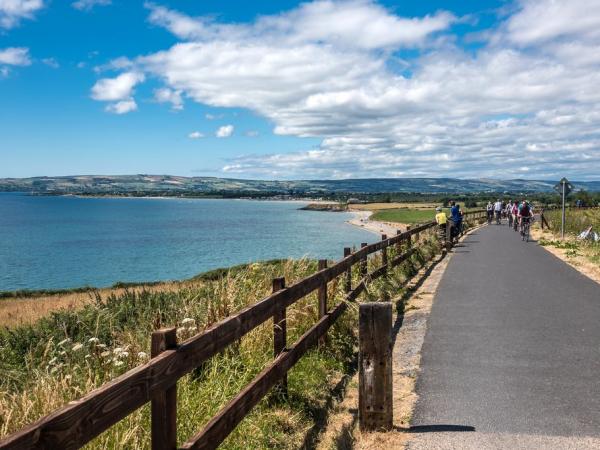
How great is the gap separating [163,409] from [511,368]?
5016 millimetres

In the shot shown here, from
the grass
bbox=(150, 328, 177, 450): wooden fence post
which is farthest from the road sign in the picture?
bbox=(150, 328, 177, 450): wooden fence post

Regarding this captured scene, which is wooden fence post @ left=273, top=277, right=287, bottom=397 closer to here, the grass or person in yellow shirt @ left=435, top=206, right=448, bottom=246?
the grass

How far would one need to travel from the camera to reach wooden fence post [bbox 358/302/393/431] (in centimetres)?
524

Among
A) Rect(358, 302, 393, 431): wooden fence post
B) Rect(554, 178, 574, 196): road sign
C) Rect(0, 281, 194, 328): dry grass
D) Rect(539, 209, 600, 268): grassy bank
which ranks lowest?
Answer: Rect(0, 281, 194, 328): dry grass

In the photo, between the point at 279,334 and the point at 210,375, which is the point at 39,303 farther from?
the point at 279,334

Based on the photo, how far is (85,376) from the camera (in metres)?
5.56

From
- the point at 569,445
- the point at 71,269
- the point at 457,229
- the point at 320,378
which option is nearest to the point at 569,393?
the point at 569,445

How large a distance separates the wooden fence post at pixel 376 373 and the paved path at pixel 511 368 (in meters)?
0.37

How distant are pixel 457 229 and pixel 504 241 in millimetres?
3286

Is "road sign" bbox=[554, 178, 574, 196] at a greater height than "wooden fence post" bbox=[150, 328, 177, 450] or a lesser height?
greater

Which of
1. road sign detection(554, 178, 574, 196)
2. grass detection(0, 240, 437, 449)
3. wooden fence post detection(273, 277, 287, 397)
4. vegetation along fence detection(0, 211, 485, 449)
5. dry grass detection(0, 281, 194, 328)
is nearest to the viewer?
vegetation along fence detection(0, 211, 485, 449)

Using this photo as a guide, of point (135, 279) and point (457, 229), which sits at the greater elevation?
point (457, 229)

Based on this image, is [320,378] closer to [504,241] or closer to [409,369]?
[409,369]

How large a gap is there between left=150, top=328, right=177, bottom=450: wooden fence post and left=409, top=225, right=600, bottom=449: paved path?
2.39 meters
